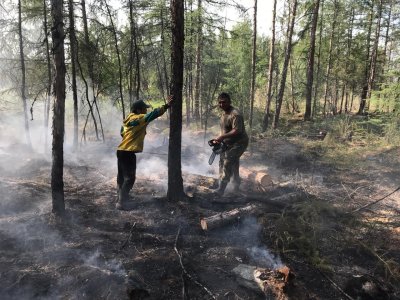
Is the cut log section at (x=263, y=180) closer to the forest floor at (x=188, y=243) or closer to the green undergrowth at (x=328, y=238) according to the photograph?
the forest floor at (x=188, y=243)

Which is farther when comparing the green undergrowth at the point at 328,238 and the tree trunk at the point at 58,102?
the tree trunk at the point at 58,102

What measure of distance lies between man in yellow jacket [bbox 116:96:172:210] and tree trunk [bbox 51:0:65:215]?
1.16 metres

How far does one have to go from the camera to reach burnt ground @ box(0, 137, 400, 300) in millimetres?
4266

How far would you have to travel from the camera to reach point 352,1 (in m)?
22.9

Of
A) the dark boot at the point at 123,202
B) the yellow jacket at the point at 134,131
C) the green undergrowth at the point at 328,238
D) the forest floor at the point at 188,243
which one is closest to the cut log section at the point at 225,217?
the forest floor at the point at 188,243

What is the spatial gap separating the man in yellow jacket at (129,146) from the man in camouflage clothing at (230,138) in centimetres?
160

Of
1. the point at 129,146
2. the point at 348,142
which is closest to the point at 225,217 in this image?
the point at 129,146

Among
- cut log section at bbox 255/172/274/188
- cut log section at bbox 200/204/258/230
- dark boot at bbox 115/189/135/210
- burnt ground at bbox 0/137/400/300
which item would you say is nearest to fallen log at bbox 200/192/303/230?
cut log section at bbox 200/204/258/230

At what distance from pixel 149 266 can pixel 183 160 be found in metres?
7.20

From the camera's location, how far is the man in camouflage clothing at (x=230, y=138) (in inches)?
290

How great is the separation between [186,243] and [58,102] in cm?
332

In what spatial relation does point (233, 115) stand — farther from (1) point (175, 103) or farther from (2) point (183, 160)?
(2) point (183, 160)

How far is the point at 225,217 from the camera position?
20.1ft

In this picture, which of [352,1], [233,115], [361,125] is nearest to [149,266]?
[233,115]
